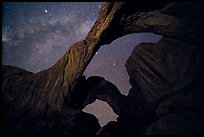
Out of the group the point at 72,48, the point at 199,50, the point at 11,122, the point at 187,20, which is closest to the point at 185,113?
the point at 199,50

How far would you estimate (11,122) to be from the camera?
52.5ft

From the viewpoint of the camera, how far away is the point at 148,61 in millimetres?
18859

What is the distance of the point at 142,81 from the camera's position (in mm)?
19328

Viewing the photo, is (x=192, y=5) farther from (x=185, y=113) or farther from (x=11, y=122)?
(x=11, y=122)

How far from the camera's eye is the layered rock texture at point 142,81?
15.8 meters

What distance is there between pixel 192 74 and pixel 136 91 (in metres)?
5.93

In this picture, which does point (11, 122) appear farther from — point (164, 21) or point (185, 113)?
point (164, 21)

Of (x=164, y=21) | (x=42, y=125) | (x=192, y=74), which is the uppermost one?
(x=164, y=21)

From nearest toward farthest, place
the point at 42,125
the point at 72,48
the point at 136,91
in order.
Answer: the point at 42,125, the point at 72,48, the point at 136,91

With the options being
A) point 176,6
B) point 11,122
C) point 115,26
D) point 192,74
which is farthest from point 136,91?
point 11,122

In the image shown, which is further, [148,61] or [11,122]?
[148,61]

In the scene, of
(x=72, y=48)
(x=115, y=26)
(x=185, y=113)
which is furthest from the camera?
(x=72, y=48)

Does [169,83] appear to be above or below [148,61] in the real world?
below

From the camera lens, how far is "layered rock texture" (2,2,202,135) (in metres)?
15.8
